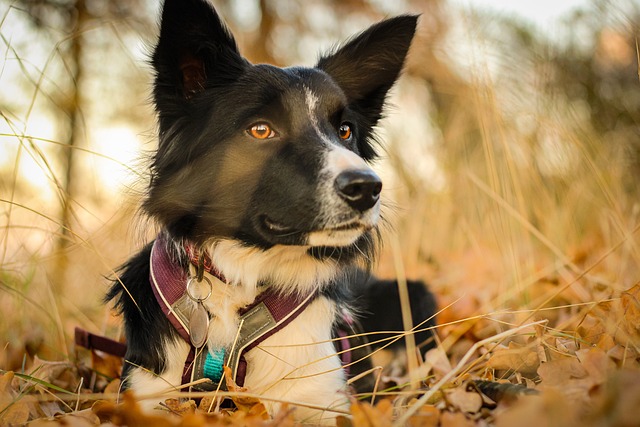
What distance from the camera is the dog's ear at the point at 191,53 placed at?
228cm

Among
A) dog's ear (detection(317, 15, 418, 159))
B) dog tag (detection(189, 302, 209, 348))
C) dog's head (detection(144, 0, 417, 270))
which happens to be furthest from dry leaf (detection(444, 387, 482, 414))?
dog's ear (detection(317, 15, 418, 159))

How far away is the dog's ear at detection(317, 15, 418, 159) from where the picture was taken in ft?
9.30

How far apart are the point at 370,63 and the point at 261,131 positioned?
88 centimetres

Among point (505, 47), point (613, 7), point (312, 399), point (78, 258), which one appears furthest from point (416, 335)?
point (78, 258)

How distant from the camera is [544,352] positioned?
2006 mm

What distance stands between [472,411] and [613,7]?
8.10 ft

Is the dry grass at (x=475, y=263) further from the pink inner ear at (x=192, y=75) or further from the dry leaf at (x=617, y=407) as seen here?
the pink inner ear at (x=192, y=75)

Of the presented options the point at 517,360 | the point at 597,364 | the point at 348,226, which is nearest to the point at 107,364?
the point at 348,226

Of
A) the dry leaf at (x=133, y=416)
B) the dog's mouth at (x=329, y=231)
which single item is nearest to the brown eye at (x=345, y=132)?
the dog's mouth at (x=329, y=231)

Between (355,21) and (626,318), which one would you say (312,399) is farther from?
(355,21)

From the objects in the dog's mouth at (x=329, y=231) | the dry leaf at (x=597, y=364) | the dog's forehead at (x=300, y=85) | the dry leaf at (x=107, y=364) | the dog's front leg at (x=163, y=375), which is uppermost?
the dog's forehead at (x=300, y=85)

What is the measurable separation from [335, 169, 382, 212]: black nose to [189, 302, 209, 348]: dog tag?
2.57ft

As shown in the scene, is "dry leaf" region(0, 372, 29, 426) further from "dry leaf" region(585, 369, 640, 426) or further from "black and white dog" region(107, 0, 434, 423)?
"dry leaf" region(585, 369, 640, 426)

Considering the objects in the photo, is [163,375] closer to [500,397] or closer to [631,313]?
[500,397]
